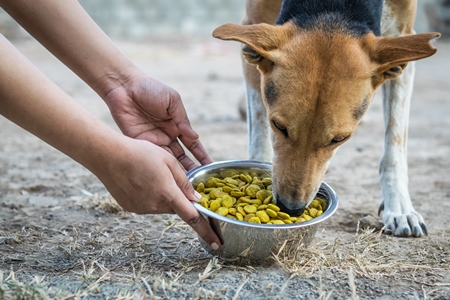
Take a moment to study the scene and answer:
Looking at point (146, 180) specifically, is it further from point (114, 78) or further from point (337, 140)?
point (337, 140)

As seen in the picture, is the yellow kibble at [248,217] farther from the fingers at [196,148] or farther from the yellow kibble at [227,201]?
the fingers at [196,148]

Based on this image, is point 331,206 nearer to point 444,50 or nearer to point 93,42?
point 93,42

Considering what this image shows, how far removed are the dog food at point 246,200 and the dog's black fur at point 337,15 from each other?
853 mm

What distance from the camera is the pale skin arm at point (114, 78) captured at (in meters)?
2.78

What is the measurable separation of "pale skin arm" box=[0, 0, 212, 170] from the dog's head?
0.46m

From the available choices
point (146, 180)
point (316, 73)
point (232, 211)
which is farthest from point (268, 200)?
point (146, 180)

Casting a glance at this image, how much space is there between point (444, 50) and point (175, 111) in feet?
39.2

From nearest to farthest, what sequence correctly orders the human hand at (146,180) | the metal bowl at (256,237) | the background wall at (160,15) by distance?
the human hand at (146,180) → the metal bowl at (256,237) → the background wall at (160,15)

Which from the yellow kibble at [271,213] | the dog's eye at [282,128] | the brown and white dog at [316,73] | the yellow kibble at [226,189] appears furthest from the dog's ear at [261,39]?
the yellow kibble at [271,213]

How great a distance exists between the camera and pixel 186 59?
39.0 feet

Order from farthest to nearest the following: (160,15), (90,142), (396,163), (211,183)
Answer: (160,15), (396,163), (211,183), (90,142)

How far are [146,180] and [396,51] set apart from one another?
1426 mm

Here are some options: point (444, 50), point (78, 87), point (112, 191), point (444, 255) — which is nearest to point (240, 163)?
point (112, 191)

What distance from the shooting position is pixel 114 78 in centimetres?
295
